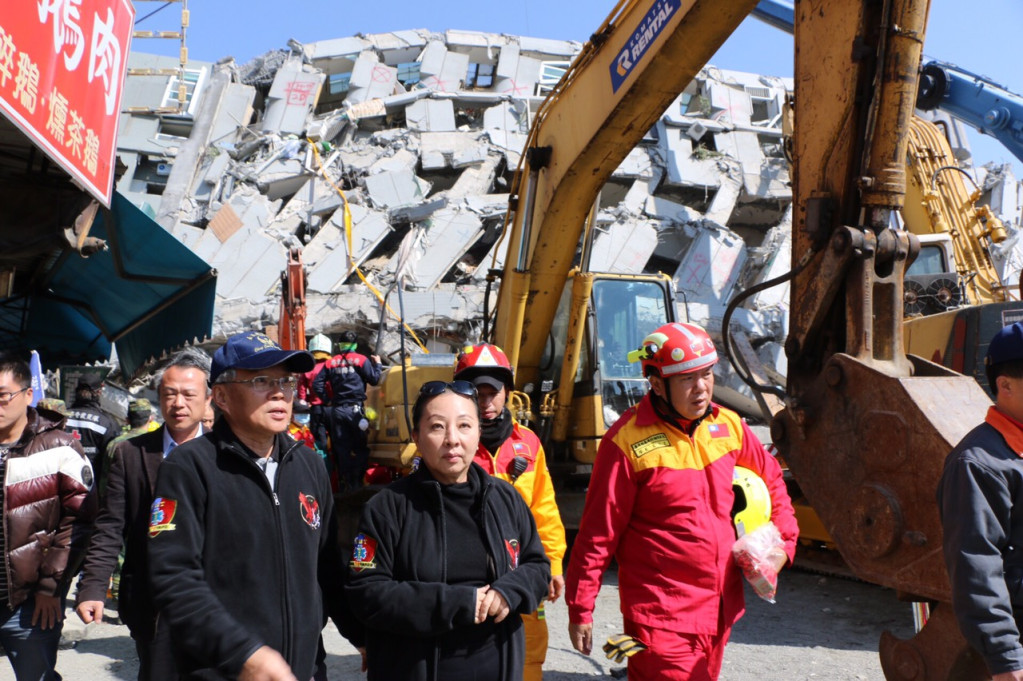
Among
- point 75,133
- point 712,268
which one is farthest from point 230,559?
point 712,268

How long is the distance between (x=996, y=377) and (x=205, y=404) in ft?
9.58

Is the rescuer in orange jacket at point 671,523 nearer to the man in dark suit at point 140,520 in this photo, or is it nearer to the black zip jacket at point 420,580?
the black zip jacket at point 420,580

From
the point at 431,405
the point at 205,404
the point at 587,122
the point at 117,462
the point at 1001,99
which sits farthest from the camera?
the point at 1001,99

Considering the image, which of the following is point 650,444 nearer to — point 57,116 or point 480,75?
point 57,116

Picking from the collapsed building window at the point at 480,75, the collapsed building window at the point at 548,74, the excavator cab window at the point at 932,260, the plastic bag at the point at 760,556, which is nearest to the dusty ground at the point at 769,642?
the plastic bag at the point at 760,556

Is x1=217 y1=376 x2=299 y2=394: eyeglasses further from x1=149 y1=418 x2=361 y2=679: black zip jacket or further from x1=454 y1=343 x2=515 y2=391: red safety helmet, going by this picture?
x1=454 y1=343 x2=515 y2=391: red safety helmet

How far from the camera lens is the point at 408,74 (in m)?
21.4

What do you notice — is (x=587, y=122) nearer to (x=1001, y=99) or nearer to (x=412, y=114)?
(x=1001, y=99)

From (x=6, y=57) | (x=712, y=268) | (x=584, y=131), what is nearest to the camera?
(x=6, y=57)

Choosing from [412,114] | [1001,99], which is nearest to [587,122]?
[1001,99]

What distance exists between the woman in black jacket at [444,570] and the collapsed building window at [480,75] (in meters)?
20.4

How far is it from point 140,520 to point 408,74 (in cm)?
1966

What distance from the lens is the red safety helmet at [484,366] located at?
439cm

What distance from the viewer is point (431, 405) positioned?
263 cm
